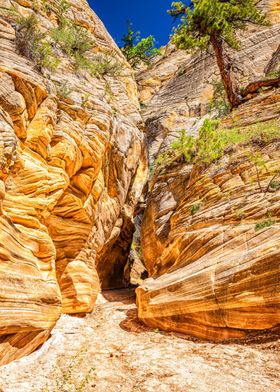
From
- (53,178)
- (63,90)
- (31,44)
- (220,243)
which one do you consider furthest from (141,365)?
(31,44)

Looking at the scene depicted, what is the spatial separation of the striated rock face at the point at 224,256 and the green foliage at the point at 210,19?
7112 millimetres

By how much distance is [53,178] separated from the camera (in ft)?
29.6

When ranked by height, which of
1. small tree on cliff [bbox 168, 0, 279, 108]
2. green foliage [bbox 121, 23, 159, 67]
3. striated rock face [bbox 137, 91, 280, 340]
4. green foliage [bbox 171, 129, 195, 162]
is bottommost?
striated rock face [bbox 137, 91, 280, 340]

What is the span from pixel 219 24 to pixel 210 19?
715 mm

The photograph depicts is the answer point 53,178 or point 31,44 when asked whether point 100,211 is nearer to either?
point 53,178

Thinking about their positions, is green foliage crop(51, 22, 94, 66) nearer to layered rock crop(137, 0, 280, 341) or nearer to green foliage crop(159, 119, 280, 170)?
green foliage crop(159, 119, 280, 170)

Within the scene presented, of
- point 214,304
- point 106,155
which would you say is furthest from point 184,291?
point 106,155

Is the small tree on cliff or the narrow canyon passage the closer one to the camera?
the narrow canyon passage

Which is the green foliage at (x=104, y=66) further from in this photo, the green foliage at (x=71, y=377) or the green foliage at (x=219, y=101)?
the green foliage at (x=71, y=377)

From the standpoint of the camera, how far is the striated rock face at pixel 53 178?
6.72 m

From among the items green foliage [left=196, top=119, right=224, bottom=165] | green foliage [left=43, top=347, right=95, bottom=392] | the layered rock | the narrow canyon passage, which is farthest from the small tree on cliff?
green foliage [left=43, top=347, right=95, bottom=392]

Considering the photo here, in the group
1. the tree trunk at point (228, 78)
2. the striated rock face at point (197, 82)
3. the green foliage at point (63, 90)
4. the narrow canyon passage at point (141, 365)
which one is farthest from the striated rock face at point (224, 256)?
the striated rock face at point (197, 82)

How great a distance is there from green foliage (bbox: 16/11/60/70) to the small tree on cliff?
9479 millimetres

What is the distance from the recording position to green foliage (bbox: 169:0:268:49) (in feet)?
51.7
